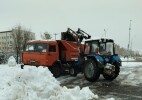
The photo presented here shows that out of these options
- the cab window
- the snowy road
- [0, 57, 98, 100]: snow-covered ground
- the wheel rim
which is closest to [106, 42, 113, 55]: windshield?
the wheel rim

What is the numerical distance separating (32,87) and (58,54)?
32.3 ft

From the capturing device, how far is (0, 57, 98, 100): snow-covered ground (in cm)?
918

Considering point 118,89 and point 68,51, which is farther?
point 68,51

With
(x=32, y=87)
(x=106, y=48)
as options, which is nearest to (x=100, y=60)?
(x=106, y=48)

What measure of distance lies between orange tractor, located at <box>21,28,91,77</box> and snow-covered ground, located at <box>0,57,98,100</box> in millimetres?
7685

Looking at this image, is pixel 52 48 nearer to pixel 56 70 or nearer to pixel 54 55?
pixel 54 55

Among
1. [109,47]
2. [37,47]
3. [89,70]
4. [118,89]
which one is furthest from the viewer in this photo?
[37,47]

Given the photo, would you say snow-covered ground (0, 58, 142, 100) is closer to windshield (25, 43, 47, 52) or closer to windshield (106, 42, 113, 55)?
windshield (106, 42, 113, 55)

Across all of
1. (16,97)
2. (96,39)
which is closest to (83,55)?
(96,39)

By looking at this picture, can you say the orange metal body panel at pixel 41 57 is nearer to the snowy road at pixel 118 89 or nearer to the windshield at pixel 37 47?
the windshield at pixel 37 47

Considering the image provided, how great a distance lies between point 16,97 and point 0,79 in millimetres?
1470

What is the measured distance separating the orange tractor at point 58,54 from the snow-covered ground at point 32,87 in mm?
7685

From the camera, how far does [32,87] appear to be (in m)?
10.2

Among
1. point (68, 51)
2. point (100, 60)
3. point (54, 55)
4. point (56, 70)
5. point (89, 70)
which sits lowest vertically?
point (56, 70)
